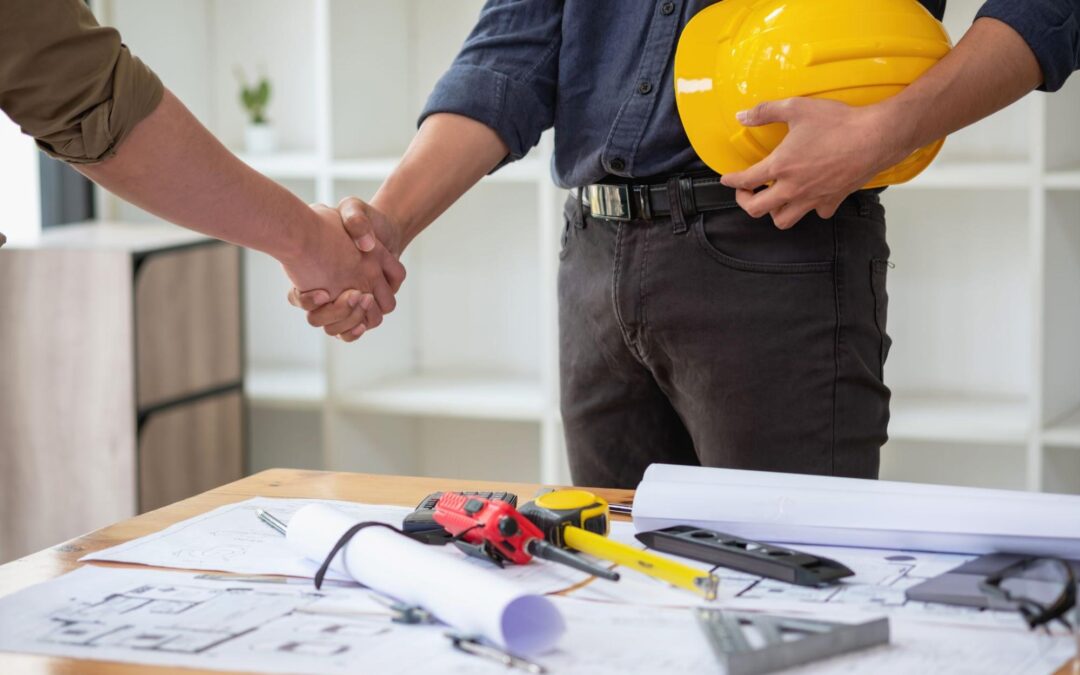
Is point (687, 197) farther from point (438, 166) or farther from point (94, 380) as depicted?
point (94, 380)

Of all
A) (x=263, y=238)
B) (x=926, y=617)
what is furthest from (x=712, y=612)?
(x=263, y=238)

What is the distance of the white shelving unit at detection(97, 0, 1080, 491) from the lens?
254 centimetres

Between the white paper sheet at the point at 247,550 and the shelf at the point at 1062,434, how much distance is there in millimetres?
1720

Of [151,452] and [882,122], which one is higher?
[882,122]

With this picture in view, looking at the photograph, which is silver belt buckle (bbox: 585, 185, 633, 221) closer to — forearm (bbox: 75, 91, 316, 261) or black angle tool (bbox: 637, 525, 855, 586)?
forearm (bbox: 75, 91, 316, 261)

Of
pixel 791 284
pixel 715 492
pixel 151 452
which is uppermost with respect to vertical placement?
pixel 791 284

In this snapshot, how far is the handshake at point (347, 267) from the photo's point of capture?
5.22 feet

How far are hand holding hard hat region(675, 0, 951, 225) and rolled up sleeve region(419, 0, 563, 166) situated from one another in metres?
0.25

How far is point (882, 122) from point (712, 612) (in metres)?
0.63

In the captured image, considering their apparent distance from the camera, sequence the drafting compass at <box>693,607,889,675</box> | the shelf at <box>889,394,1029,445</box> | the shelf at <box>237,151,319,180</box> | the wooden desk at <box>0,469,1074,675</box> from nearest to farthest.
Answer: the drafting compass at <box>693,607,889,675</box>, the wooden desk at <box>0,469,1074,675</box>, the shelf at <box>889,394,1029,445</box>, the shelf at <box>237,151,319,180</box>

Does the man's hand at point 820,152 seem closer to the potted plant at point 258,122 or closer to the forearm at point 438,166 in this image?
the forearm at point 438,166

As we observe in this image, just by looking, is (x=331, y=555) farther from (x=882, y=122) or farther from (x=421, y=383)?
(x=421, y=383)

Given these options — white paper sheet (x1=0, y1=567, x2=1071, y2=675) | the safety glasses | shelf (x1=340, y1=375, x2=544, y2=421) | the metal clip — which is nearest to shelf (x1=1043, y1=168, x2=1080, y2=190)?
shelf (x1=340, y1=375, x2=544, y2=421)

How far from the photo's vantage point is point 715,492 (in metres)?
1.03
